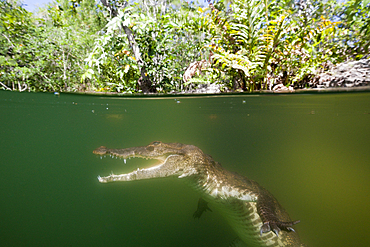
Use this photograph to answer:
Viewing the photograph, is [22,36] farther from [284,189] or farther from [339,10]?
[284,189]

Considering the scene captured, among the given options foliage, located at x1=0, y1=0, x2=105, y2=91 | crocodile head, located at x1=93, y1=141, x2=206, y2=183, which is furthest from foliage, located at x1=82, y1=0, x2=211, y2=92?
crocodile head, located at x1=93, y1=141, x2=206, y2=183

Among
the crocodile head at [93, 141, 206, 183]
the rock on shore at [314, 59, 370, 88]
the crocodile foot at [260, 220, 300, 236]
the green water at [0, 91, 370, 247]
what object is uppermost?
the rock on shore at [314, 59, 370, 88]

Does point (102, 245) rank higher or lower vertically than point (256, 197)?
lower

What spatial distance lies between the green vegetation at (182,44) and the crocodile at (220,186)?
157 centimetres

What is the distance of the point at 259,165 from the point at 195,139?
7250mm

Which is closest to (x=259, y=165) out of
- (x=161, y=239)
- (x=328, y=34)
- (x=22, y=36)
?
(x=161, y=239)

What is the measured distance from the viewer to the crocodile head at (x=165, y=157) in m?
2.82

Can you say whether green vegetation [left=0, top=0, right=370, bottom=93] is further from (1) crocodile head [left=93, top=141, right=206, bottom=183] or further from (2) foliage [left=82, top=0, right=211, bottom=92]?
Answer: (1) crocodile head [left=93, top=141, right=206, bottom=183]

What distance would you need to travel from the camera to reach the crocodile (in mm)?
2850

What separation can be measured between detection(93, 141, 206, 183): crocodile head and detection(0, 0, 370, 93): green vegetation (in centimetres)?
146

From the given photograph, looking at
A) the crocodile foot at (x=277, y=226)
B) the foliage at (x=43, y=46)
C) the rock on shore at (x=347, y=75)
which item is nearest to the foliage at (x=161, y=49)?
the foliage at (x=43, y=46)

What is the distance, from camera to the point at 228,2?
3.97 m

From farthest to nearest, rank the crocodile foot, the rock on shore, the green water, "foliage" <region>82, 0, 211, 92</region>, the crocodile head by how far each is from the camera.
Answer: the green water
"foliage" <region>82, 0, 211, 92</region>
the rock on shore
the crocodile head
the crocodile foot

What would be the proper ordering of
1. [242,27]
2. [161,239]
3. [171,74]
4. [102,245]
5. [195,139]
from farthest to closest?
[195,139]
[102,245]
[161,239]
[171,74]
[242,27]
